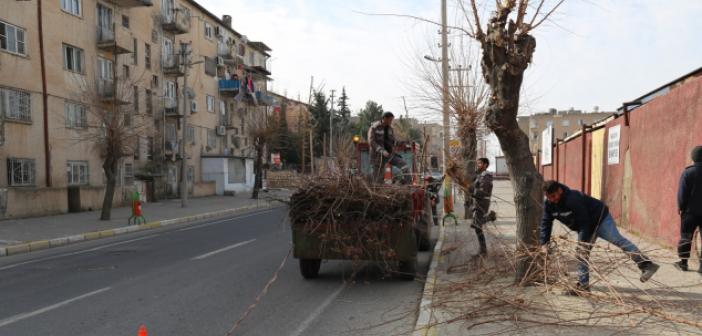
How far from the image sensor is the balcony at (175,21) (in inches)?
1452

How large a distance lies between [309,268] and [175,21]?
3337 cm

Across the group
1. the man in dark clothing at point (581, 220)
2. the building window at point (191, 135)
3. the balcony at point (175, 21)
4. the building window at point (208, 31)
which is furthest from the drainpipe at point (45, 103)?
the man in dark clothing at point (581, 220)

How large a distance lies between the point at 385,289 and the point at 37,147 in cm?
2177

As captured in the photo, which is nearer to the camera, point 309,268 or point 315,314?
point 315,314

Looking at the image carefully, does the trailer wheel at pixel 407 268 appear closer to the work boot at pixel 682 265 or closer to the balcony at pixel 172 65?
the work boot at pixel 682 265

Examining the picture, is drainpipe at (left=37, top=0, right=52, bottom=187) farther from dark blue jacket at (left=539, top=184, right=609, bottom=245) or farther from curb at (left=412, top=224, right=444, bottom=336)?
dark blue jacket at (left=539, top=184, right=609, bottom=245)

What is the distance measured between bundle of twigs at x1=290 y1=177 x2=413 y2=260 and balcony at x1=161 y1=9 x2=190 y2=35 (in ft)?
109

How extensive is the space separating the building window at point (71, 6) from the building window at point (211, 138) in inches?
711

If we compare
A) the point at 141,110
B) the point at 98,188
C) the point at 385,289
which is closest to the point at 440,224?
the point at 385,289

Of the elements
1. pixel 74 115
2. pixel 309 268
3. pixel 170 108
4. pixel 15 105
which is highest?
pixel 170 108

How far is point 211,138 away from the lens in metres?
45.1

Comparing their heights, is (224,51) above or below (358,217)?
above

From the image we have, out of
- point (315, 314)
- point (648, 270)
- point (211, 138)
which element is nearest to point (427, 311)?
point (315, 314)

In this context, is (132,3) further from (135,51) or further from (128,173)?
(128,173)
